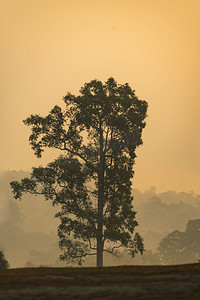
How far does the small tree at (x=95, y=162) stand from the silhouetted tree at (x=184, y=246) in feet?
307

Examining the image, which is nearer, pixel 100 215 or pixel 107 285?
pixel 107 285

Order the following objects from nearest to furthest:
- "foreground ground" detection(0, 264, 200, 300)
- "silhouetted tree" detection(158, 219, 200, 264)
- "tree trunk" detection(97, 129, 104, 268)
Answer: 1. "foreground ground" detection(0, 264, 200, 300)
2. "tree trunk" detection(97, 129, 104, 268)
3. "silhouetted tree" detection(158, 219, 200, 264)

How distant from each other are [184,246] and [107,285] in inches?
4824

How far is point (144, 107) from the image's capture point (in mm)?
42719

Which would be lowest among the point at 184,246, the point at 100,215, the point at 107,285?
the point at 107,285

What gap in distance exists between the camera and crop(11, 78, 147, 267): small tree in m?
41.8

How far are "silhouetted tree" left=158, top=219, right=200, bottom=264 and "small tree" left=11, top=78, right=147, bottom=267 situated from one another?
307 ft

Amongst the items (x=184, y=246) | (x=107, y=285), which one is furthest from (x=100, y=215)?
(x=184, y=246)

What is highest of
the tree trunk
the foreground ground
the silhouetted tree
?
the silhouetted tree

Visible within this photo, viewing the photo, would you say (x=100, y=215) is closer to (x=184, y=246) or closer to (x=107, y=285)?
(x=107, y=285)

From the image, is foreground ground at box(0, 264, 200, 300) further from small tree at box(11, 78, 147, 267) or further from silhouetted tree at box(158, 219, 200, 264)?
silhouetted tree at box(158, 219, 200, 264)

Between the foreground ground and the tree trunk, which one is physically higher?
the tree trunk

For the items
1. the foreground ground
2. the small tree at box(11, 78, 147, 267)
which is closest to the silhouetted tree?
the small tree at box(11, 78, 147, 267)

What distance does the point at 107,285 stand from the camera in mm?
17719
